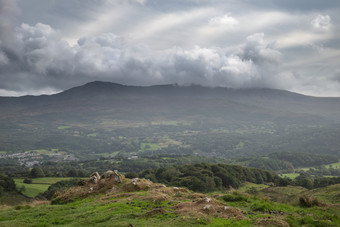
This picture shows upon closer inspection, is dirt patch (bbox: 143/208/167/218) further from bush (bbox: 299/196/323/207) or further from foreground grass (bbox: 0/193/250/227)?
bush (bbox: 299/196/323/207)

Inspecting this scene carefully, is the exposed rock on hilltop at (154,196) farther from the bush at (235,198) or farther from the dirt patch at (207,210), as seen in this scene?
the bush at (235,198)

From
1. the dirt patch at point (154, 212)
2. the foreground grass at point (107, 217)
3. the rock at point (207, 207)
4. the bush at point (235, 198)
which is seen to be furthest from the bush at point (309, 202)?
the dirt patch at point (154, 212)

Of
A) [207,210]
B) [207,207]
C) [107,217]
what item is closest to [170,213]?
[207,210]

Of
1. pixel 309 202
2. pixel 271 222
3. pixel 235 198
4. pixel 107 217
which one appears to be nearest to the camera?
pixel 271 222

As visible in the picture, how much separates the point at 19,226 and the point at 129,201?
806cm

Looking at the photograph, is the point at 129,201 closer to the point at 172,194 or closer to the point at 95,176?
the point at 172,194

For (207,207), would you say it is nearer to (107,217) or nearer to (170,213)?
(170,213)

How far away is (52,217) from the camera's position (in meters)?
18.9

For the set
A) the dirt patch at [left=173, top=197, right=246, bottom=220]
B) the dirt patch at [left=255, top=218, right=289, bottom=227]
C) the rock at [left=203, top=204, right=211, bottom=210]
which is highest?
the dirt patch at [left=255, top=218, right=289, bottom=227]

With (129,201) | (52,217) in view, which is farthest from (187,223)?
(52,217)

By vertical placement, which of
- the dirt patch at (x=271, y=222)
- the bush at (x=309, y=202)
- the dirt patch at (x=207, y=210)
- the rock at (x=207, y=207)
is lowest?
the bush at (x=309, y=202)

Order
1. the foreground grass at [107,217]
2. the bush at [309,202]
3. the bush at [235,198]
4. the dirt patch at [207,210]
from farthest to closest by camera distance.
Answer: the bush at [235,198] → the bush at [309,202] → the dirt patch at [207,210] → the foreground grass at [107,217]

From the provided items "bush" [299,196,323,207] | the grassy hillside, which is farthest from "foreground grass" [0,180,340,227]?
"bush" [299,196,323,207]

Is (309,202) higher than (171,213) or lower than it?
lower
